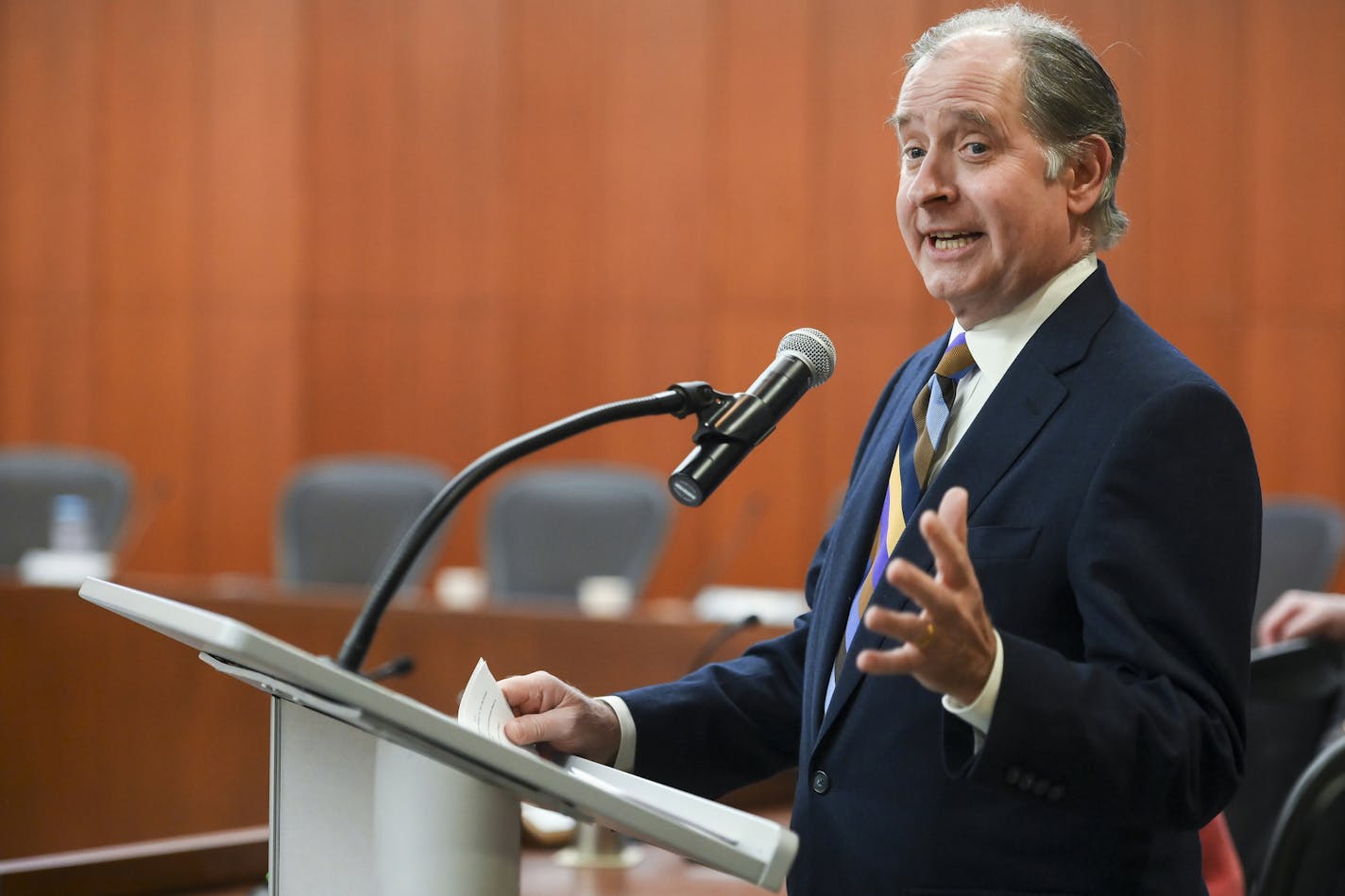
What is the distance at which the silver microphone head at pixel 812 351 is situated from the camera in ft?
5.08

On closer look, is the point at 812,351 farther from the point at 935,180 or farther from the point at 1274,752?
the point at 1274,752

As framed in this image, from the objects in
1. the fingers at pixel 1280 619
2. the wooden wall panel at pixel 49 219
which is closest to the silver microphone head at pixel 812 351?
the fingers at pixel 1280 619

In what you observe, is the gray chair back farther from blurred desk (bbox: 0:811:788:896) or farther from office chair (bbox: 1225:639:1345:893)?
blurred desk (bbox: 0:811:788:896)

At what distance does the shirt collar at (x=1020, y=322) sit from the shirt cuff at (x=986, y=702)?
0.39 meters

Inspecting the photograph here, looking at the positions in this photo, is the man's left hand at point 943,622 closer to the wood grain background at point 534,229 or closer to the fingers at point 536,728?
the fingers at point 536,728

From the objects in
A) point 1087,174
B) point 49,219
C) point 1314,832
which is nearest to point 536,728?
point 1087,174

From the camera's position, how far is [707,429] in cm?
148

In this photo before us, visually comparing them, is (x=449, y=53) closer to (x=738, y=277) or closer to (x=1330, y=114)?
(x=738, y=277)

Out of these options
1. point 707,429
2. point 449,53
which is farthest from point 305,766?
point 449,53

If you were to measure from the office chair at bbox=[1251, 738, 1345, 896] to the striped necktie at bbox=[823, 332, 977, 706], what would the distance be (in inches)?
23.5

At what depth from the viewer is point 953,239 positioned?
1.46 m

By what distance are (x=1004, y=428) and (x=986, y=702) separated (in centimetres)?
31

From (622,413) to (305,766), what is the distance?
50cm

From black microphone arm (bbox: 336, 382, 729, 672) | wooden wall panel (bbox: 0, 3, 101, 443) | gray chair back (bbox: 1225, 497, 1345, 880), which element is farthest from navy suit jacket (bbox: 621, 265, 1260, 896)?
wooden wall panel (bbox: 0, 3, 101, 443)
